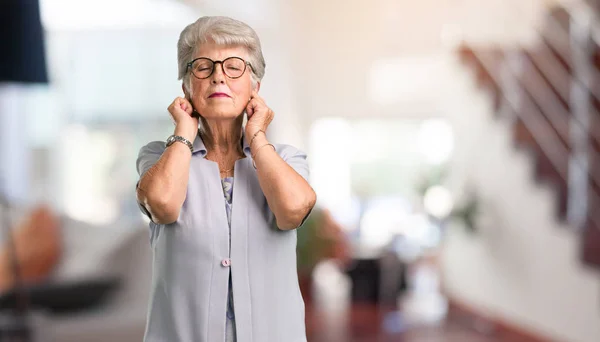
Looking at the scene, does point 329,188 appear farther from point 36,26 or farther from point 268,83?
point 268,83

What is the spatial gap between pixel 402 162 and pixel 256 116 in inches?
166

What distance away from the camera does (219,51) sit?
18.4 inches

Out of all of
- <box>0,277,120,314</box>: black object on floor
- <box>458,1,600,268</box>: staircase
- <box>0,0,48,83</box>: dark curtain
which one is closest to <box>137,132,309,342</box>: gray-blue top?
<box>0,0,48,83</box>: dark curtain

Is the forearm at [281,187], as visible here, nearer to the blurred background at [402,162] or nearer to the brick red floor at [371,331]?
the blurred background at [402,162]

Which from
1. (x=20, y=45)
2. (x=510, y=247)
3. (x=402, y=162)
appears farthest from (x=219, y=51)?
(x=402, y=162)

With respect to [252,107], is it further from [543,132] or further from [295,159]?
[543,132]

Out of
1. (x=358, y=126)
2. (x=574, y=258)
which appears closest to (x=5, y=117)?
(x=358, y=126)

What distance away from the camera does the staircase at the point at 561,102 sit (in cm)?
303

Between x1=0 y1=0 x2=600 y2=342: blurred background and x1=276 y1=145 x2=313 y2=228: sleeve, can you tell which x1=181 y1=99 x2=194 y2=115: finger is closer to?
x1=276 y1=145 x2=313 y2=228: sleeve

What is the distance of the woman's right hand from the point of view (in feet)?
1.55

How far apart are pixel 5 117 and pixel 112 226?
2.57 meters

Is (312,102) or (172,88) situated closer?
(172,88)

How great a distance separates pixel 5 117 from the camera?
4.62m

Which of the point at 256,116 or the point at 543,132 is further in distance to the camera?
the point at 543,132
